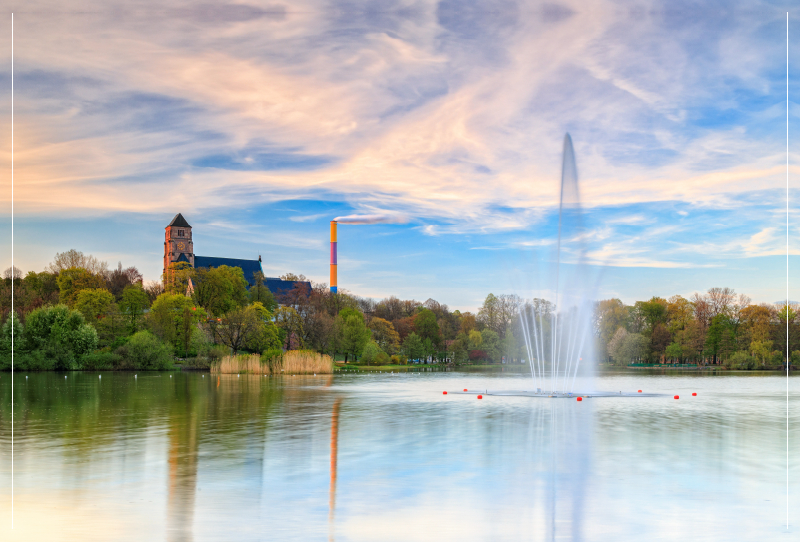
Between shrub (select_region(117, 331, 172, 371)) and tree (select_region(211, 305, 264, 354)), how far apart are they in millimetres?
8890

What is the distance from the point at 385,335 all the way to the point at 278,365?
47.6 meters

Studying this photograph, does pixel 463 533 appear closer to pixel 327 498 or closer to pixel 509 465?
pixel 327 498

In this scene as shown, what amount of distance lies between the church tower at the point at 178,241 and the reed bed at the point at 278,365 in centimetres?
9948

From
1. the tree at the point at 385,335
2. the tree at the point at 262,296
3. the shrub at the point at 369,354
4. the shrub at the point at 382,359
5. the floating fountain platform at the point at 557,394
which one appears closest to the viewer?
the floating fountain platform at the point at 557,394

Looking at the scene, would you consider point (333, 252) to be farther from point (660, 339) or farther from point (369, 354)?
point (660, 339)

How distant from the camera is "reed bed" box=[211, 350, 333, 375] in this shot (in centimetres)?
6925

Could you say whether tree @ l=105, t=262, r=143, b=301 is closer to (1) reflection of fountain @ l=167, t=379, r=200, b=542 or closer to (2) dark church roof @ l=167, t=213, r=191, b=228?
(2) dark church roof @ l=167, t=213, r=191, b=228

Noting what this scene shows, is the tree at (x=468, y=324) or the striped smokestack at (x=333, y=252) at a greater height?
the striped smokestack at (x=333, y=252)

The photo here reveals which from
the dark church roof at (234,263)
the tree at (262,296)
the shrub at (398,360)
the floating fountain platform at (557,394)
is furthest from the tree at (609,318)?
the dark church roof at (234,263)

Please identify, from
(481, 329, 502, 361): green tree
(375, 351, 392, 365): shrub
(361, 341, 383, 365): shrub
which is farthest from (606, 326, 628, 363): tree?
(361, 341, 383, 365): shrub

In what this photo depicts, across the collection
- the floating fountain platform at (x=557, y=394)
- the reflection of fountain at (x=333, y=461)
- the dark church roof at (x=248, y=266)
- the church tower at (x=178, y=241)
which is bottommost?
the floating fountain platform at (x=557, y=394)

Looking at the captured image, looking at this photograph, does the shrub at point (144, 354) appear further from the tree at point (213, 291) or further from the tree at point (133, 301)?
the tree at point (213, 291)

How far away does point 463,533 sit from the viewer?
32.7ft

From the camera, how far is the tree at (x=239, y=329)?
88.9 meters
